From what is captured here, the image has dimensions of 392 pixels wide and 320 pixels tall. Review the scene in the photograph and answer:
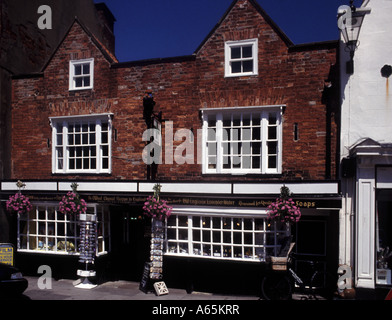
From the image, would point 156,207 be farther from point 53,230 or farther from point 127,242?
point 53,230

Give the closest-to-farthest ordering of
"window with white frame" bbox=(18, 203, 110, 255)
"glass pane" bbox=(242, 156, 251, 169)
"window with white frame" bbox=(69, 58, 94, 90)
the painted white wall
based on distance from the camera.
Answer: the painted white wall, "glass pane" bbox=(242, 156, 251, 169), "window with white frame" bbox=(18, 203, 110, 255), "window with white frame" bbox=(69, 58, 94, 90)

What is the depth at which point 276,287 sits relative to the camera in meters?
7.55

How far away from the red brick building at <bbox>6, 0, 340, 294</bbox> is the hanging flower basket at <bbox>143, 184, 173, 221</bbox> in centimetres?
27

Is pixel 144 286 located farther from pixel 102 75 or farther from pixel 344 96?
pixel 344 96

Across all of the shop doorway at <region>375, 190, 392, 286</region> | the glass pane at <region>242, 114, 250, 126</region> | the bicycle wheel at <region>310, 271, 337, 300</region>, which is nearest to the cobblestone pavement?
the bicycle wheel at <region>310, 271, 337, 300</region>

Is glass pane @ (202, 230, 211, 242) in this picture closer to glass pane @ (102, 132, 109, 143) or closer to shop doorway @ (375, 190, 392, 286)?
shop doorway @ (375, 190, 392, 286)

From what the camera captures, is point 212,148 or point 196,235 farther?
point 212,148

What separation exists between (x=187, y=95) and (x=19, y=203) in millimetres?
6616

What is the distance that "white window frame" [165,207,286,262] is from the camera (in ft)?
26.6

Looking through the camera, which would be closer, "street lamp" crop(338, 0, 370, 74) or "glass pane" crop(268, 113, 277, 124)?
"street lamp" crop(338, 0, 370, 74)

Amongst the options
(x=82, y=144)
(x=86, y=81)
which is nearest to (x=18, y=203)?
(x=82, y=144)

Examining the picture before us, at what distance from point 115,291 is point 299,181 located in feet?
20.1

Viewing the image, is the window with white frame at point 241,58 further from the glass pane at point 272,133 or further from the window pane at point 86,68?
the window pane at point 86,68
